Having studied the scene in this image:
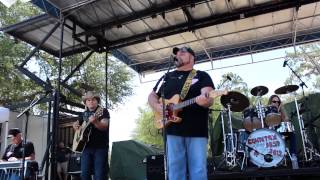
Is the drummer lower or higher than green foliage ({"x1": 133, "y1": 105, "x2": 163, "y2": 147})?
lower

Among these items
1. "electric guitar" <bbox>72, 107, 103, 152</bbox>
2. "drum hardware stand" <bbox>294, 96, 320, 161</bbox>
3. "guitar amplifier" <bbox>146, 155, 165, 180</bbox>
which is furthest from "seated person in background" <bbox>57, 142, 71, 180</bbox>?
"drum hardware stand" <bbox>294, 96, 320, 161</bbox>

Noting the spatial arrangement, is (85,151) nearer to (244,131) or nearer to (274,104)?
(244,131)

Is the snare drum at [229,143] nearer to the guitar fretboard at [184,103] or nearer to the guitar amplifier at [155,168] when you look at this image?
the guitar amplifier at [155,168]

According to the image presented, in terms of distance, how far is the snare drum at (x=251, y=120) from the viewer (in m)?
7.18

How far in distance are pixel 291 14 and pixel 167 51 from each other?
10.6 ft

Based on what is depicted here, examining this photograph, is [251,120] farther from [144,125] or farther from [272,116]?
[144,125]

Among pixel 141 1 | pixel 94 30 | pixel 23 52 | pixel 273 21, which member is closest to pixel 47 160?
pixel 94 30

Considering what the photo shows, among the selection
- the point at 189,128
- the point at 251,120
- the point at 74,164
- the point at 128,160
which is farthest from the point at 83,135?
the point at 128,160

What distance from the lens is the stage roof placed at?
292 inches

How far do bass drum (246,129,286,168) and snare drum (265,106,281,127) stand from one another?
2.63 feet

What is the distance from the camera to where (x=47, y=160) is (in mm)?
6516

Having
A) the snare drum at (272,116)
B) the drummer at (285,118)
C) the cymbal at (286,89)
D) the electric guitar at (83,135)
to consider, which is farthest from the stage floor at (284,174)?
the cymbal at (286,89)

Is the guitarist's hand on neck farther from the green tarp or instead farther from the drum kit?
the green tarp

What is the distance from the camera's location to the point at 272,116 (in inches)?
279
